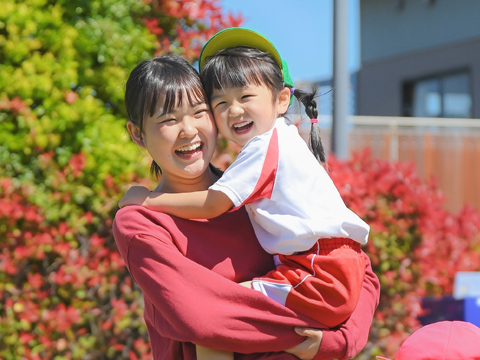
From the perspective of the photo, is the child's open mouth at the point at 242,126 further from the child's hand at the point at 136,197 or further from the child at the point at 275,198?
the child's hand at the point at 136,197

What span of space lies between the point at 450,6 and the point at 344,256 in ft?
41.5

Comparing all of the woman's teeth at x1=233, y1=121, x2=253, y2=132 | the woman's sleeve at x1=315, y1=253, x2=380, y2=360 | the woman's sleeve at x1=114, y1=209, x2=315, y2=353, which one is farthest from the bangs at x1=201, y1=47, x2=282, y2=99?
the woman's sleeve at x1=315, y1=253, x2=380, y2=360

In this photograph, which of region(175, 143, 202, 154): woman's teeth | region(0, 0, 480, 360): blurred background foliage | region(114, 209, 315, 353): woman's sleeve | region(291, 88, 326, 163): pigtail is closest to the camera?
region(114, 209, 315, 353): woman's sleeve

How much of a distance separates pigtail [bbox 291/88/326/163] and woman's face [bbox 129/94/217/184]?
1.53 ft

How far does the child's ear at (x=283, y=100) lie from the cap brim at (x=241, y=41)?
88mm

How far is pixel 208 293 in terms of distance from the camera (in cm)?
158

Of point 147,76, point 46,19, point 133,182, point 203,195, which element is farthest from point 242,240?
point 46,19

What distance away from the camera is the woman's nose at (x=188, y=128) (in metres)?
1.75

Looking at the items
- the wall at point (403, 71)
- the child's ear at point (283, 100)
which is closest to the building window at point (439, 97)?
the wall at point (403, 71)

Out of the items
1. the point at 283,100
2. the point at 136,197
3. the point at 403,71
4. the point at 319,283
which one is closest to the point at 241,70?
the point at 283,100

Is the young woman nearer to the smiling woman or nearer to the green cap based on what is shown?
the smiling woman

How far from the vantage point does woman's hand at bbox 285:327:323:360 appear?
1645 millimetres

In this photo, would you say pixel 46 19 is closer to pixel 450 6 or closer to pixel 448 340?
pixel 448 340

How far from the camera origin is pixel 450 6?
12891 millimetres
